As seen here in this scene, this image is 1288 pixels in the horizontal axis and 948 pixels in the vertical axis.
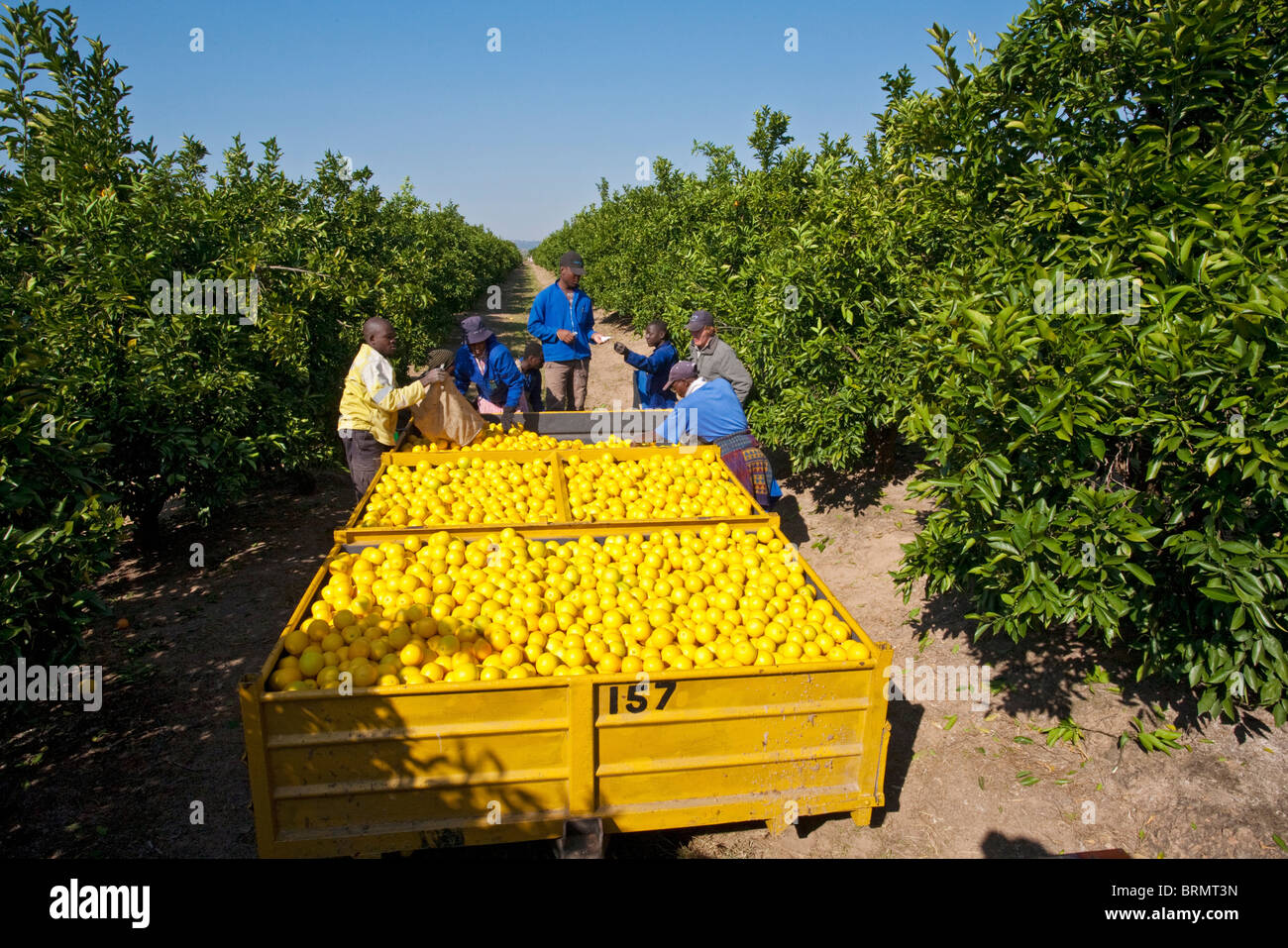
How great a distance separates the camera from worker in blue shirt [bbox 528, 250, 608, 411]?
34.9 ft

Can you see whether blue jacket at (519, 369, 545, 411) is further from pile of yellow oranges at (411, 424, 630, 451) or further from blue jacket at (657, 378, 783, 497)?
blue jacket at (657, 378, 783, 497)

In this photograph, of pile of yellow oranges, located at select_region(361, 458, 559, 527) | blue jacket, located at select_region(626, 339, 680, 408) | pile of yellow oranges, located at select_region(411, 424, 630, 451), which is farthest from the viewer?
blue jacket, located at select_region(626, 339, 680, 408)

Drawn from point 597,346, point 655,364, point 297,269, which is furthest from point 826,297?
point 597,346

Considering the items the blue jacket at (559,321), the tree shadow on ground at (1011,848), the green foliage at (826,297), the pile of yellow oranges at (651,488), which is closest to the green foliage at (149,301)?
the blue jacket at (559,321)

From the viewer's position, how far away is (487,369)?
9.25m

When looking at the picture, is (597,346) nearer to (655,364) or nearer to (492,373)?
(655,364)

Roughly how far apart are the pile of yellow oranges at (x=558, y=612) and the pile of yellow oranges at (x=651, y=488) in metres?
0.62

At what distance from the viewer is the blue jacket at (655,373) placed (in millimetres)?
9914

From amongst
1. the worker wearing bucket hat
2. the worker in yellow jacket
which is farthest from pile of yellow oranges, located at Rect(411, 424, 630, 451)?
the worker wearing bucket hat

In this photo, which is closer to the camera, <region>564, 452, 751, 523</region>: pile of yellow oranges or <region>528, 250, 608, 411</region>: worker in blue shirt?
<region>564, 452, 751, 523</region>: pile of yellow oranges

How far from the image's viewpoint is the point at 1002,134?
5.85 meters

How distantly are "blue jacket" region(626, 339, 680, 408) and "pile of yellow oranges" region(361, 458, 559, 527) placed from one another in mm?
3071

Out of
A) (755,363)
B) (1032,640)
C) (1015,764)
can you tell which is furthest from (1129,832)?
(755,363)

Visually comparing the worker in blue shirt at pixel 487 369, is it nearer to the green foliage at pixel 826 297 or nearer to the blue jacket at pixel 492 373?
the blue jacket at pixel 492 373
